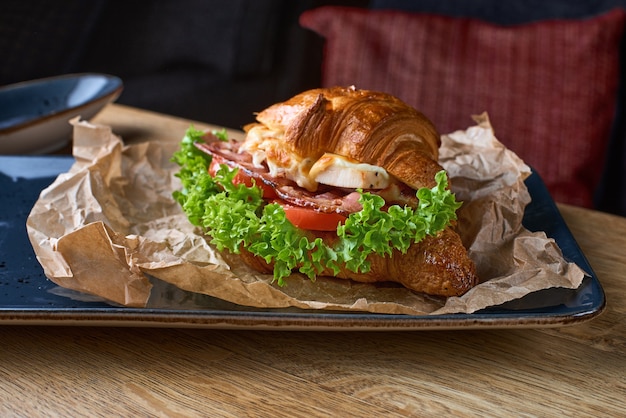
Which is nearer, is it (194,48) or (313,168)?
(313,168)

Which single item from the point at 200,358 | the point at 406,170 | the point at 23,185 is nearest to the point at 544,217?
the point at 406,170

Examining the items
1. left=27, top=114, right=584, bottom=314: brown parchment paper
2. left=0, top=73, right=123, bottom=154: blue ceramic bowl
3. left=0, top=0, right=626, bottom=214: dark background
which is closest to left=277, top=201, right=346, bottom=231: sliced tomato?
left=27, top=114, right=584, bottom=314: brown parchment paper

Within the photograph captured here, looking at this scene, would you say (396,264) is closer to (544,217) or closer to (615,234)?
(544,217)

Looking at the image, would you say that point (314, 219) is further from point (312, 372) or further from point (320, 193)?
point (312, 372)

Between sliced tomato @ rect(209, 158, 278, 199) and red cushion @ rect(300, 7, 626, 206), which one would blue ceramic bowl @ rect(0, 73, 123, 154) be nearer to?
sliced tomato @ rect(209, 158, 278, 199)

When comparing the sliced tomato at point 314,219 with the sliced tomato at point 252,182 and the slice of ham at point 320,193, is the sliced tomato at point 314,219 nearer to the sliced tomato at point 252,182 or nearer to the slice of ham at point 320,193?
the slice of ham at point 320,193

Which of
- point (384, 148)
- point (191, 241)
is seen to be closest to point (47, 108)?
point (191, 241)
